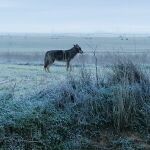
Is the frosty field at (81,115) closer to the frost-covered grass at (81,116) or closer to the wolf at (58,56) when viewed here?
the frost-covered grass at (81,116)

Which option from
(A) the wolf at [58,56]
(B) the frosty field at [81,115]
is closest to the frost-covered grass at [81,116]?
(B) the frosty field at [81,115]

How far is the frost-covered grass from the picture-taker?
30.6ft

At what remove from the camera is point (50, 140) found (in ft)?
30.8

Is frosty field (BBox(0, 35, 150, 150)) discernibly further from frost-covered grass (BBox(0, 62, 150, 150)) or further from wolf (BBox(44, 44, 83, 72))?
wolf (BBox(44, 44, 83, 72))

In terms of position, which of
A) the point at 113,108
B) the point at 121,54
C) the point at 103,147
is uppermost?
the point at 121,54

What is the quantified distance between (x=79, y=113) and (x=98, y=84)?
4.40 ft

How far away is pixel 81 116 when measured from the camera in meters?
9.99

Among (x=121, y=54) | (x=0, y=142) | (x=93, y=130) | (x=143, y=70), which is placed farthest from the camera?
(x=121, y=54)

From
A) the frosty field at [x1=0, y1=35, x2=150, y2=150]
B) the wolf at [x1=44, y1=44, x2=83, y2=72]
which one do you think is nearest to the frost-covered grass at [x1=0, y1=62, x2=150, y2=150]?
the frosty field at [x1=0, y1=35, x2=150, y2=150]

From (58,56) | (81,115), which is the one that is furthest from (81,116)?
(58,56)

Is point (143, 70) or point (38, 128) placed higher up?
point (143, 70)

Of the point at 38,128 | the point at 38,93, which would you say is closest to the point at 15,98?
the point at 38,93

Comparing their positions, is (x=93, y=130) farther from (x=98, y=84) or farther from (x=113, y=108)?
(x=98, y=84)

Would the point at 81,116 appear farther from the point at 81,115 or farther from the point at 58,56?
the point at 58,56
